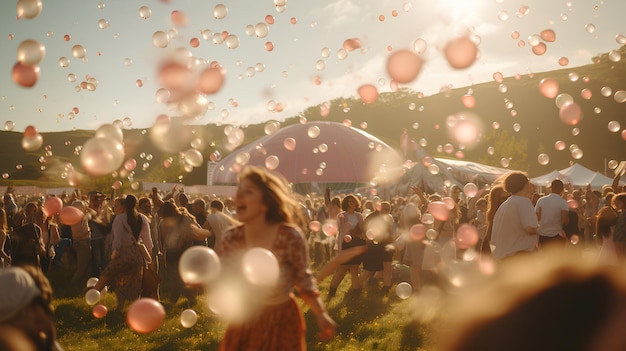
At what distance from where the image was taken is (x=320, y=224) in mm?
13742

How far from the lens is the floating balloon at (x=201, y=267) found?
149 inches

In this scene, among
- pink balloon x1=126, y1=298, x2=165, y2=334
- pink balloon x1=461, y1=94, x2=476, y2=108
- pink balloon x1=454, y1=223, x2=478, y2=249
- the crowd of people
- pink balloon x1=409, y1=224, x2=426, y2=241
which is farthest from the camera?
pink balloon x1=461, y1=94, x2=476, y2=108

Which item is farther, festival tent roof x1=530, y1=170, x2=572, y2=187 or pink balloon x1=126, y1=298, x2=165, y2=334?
festival tent roof x1=530, y1=170, x2=572, y2=187

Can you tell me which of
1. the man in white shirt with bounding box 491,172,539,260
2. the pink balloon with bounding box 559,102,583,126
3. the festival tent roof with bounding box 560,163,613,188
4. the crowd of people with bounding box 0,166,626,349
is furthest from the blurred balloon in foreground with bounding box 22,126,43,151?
the festival tent roof with bounding box 560,163,613,188

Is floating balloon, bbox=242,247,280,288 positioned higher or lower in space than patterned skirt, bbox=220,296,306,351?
higher

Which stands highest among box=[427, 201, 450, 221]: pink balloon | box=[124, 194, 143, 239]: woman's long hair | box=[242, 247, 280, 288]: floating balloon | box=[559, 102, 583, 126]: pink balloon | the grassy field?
box=[559, 102, 583, 126]: pink balloon

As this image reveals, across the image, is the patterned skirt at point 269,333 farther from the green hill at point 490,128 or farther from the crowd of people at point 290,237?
the green hill at point 490,128

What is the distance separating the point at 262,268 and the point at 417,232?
6.32 metres

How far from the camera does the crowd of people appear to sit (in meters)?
3.69

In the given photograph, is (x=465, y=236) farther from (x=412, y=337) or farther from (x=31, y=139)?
(x=31, y=139)

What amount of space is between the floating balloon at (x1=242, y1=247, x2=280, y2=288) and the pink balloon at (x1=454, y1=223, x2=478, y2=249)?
655 cm

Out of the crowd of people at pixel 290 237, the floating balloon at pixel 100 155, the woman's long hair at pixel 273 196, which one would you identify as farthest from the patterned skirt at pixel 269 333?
the floating balloon at pixel 100 155

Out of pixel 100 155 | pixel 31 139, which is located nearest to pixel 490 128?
pixel 31 139

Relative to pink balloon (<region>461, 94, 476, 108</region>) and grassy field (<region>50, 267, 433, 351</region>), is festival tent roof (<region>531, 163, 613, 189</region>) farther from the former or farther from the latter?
grassy field (<region>50, 267, 433, 351</region>)
